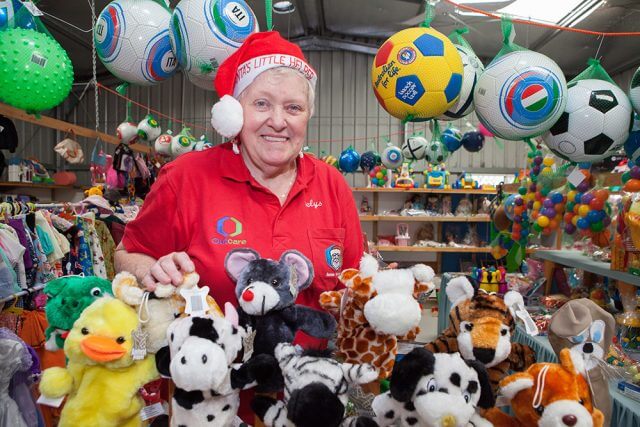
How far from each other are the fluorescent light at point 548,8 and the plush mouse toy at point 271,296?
5018 mm

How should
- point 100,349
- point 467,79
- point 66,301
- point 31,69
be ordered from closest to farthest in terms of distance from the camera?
point 100,349, point 66,301, point 31,69, point 467,79

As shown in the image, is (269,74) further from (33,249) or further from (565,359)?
(33,249)

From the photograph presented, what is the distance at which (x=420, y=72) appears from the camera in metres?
1.99

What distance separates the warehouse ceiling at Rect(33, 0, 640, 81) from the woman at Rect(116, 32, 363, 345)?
13.1 ft

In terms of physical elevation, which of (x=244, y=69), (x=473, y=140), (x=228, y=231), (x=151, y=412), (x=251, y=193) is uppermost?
(x=473, y=140)

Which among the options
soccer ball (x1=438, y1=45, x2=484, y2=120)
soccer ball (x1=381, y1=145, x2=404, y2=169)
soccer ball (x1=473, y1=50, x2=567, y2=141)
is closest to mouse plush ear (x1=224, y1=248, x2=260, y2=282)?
soccer ball (x1=473, y1=50, x2=567, y2=141)

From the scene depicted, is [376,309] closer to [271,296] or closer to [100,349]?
[271,296]

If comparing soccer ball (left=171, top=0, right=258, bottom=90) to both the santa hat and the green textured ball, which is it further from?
the green textured ball

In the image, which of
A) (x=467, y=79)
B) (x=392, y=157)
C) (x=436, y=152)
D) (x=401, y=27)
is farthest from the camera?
(x=401, y=27)

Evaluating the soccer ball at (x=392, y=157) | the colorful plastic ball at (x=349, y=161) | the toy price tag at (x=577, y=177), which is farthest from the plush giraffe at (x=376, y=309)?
the colorful plastic ball at (x=349, y=161)

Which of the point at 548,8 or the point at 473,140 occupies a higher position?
the point at 548,8

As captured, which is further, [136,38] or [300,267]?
[136,38]

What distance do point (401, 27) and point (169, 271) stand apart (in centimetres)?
731

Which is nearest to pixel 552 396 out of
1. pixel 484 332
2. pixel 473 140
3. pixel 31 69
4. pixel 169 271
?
pixel 484 332
